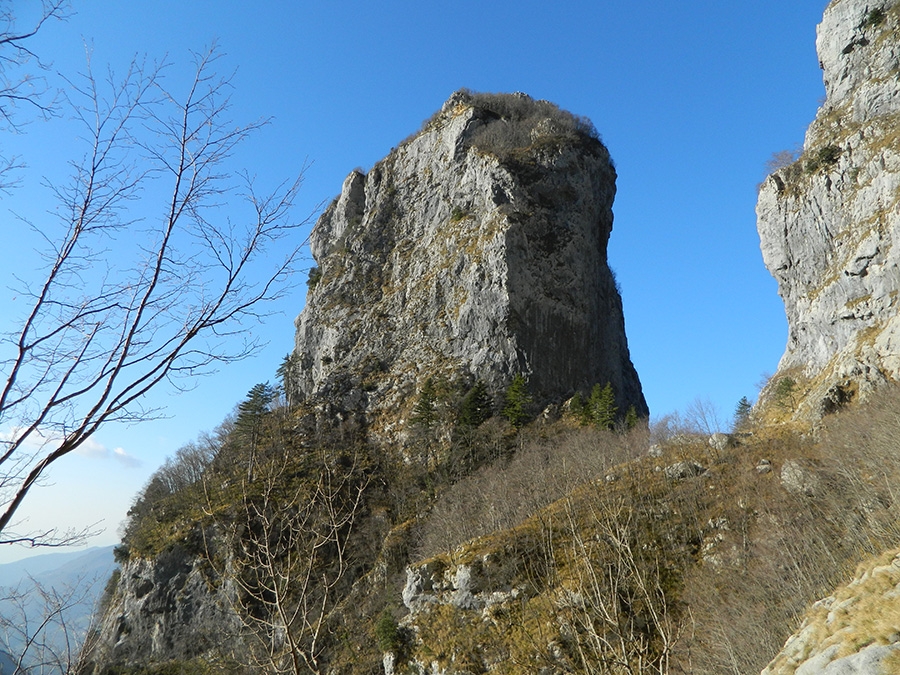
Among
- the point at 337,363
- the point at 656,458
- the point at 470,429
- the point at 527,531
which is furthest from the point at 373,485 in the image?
the point at 656,458

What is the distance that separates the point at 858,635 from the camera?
800 centimetres

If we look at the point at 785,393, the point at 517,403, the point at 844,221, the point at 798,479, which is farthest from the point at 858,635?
the point at 517,403

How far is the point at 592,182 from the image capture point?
227 feet

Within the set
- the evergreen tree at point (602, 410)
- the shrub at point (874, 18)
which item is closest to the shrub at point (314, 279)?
the evergreen tree at point (602, 410)

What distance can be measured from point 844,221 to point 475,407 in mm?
35754

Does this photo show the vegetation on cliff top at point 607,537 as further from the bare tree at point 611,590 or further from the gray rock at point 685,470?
the bare tree at point 611,590

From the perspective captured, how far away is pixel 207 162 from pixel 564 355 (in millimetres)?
57343

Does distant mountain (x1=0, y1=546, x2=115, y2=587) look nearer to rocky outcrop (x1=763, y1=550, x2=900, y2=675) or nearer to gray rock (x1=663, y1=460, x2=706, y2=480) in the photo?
rocky outcrop (x1=763, y1=550, x2=900, y2=675)

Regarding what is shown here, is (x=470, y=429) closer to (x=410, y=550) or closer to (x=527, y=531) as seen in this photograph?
(x=410, y=550)

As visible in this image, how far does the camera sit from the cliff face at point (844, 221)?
32.6 meters

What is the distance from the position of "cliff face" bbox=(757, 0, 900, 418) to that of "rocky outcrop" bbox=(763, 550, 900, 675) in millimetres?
24603

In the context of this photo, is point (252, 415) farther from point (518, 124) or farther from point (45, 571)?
point (518, 124)

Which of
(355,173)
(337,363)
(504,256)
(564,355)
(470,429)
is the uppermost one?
(355,173)

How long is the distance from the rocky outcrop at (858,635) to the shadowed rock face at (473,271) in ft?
144
